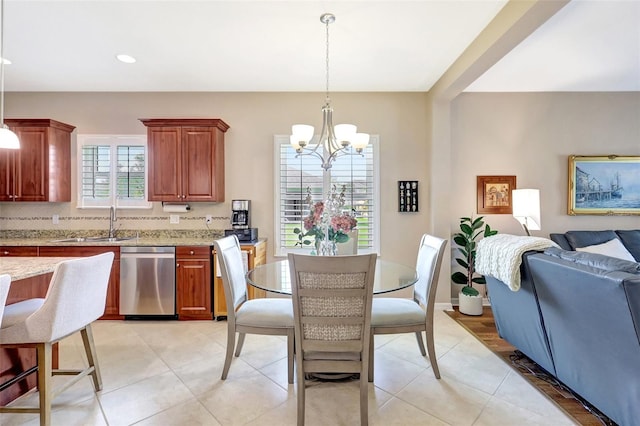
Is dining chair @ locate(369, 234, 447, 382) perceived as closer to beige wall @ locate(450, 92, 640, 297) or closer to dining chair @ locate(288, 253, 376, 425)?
dining chair @ locate(288, 253, 376, 425)

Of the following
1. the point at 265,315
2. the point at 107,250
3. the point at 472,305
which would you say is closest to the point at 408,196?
the point at 472,305

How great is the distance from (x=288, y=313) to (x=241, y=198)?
220cm

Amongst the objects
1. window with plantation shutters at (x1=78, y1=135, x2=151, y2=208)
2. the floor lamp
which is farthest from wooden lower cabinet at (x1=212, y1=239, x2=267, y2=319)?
the floor lamp

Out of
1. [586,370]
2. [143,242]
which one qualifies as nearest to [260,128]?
[143,242]

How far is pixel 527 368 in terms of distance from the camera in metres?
2.34

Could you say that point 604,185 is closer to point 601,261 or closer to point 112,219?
point 601,261

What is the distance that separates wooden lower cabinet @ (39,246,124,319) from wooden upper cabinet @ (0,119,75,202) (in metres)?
0.77

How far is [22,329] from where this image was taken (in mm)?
1627

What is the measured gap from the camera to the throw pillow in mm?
3320

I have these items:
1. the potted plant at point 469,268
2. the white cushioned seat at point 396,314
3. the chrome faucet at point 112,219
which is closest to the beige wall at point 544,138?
the potted plant at point 469,268

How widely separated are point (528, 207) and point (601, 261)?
2054 millimetres

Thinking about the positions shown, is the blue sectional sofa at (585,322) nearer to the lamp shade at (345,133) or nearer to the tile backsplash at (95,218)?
the lamp shade at (345,133)

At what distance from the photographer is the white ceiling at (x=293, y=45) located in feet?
7.52

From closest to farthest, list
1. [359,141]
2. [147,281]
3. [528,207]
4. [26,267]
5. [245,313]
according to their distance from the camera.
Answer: [26,267] < [245,313] < [359,141] < [147,281] < [528,207]
